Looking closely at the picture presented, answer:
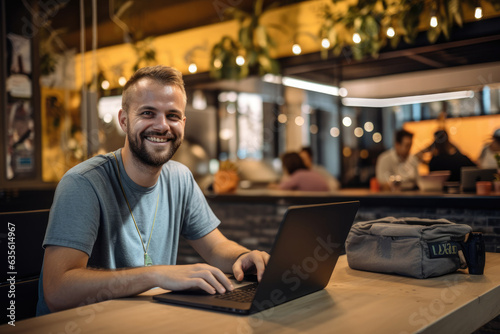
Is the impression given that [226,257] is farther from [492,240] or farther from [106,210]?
[492,240]

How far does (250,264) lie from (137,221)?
439 mm

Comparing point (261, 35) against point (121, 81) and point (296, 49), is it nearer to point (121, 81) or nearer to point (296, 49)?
point (296, 49)

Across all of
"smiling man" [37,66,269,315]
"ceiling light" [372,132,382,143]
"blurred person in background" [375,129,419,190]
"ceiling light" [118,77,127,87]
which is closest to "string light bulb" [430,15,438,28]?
"blurred person in background" [375,129,419,190]

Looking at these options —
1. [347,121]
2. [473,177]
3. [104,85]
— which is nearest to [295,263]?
[473,177]

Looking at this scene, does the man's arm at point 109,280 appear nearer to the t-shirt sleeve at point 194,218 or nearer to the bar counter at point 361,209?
the t-shirt sleeve at point 194,218

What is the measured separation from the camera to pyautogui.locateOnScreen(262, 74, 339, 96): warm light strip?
6.80 meters

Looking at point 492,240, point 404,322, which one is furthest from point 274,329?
point 492,240

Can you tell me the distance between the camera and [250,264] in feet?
5.12

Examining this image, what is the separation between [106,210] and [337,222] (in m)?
0.76

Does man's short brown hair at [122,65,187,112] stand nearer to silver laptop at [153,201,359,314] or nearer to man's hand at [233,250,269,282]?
man's hand at [233,250,269,282]

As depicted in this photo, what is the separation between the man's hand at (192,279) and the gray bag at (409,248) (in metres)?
0.58

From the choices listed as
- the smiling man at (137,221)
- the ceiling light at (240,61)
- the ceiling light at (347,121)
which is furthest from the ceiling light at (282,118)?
the smiling man at (137,221)

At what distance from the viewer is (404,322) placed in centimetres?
110

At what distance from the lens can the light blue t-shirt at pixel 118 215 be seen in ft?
4.88
